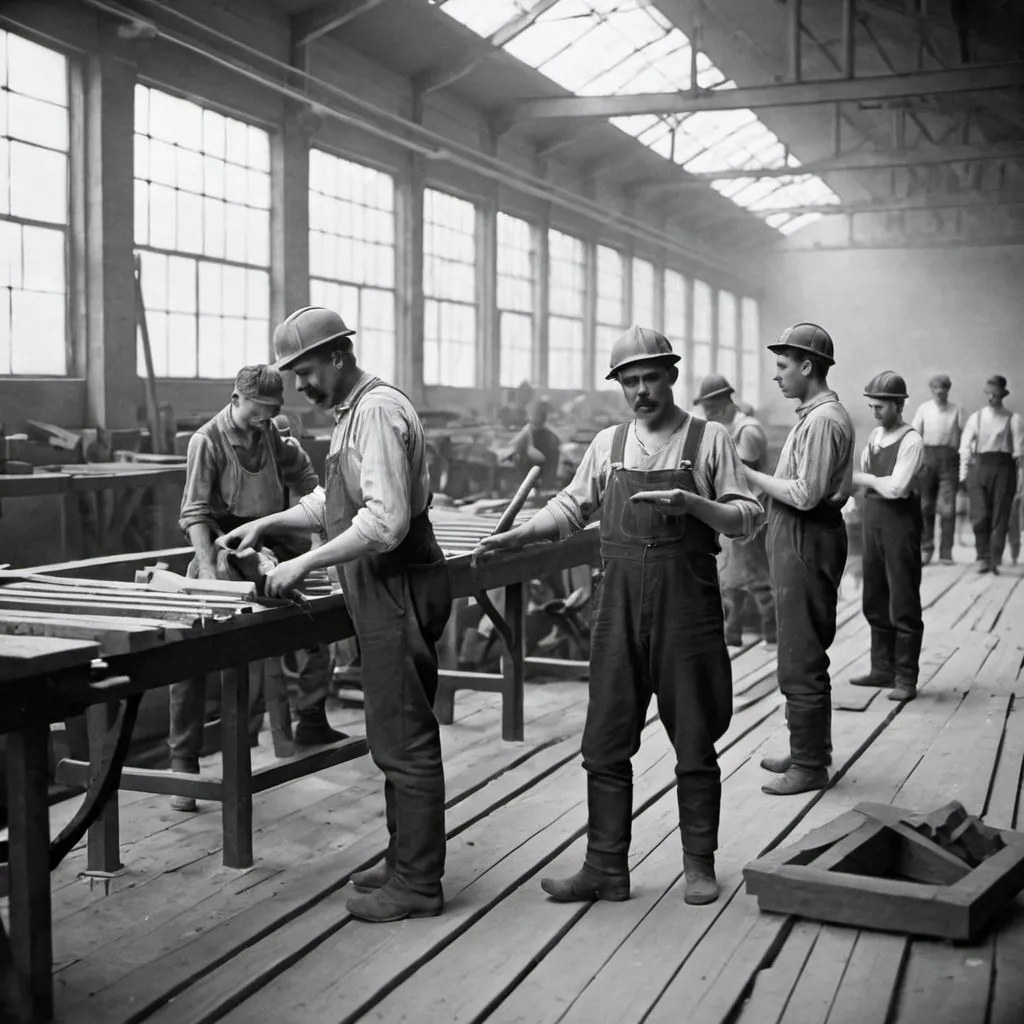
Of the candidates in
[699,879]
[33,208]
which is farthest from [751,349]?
[699,879]

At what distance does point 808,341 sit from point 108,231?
20.9 feet

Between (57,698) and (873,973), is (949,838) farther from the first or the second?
(57,698)

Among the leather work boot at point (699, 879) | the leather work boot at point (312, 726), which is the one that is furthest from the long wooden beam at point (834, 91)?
the leather work boot at point (699, 879)

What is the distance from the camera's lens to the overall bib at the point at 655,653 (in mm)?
3621

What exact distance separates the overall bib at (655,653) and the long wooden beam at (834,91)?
1011 centimetres

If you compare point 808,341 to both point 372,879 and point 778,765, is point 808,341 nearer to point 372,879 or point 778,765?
point 778,765

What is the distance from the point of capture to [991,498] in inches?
459

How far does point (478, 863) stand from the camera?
416cm

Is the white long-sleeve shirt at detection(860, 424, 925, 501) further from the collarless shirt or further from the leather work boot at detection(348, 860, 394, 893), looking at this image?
the leather work boot at detection(348, 860, 394, 893)

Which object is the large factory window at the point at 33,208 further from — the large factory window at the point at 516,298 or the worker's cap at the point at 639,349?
the large factory window at the point at 516,298

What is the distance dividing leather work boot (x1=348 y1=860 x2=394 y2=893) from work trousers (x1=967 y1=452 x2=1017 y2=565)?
9142 mm

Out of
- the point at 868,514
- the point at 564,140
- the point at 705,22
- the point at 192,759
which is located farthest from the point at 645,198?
the point at 192,759

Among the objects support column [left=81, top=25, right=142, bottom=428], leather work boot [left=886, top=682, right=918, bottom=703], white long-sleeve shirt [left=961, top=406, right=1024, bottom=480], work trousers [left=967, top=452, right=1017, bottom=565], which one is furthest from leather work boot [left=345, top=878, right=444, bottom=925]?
work trousers [left=967, top=452, right=1017, bottom=565]

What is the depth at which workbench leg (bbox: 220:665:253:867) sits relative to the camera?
14.2ft
